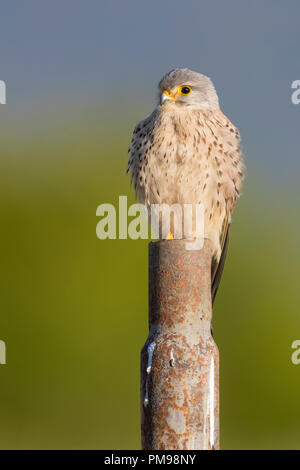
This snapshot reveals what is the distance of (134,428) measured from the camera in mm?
12117

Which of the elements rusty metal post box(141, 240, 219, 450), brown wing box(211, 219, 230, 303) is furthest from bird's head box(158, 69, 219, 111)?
rusty metal post box(141, 240, 219, 450)

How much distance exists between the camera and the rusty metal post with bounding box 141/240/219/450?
3.48 meters

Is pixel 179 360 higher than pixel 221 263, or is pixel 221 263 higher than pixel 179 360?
pixel 221 263

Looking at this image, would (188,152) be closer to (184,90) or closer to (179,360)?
(184,90)

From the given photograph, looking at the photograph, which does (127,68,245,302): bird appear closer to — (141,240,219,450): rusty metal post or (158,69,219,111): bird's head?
(158,69,219,111): bird's head

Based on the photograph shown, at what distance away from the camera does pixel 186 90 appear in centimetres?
606

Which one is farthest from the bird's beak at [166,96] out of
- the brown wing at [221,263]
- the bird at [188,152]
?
the brown wing at [221,263]

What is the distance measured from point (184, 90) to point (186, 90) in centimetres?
2

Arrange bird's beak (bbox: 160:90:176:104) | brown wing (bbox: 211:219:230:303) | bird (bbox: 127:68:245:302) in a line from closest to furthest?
1. bird (bbox: 127:68:245:302)
2. bird's beak (bbox: 160:90:176:104)
3. brown wing (bbox: 211:219:230:303)

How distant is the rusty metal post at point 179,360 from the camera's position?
348 centimetres

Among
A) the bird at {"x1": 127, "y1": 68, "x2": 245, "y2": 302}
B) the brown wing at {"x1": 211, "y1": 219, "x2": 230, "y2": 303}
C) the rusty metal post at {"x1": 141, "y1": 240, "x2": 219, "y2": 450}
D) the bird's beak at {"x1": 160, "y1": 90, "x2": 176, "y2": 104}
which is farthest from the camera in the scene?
the brown wing at {"x1": 211, "y1": 219, "x2": 230, "y2": 303}

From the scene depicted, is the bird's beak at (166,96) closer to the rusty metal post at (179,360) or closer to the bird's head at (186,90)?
the bird's head at (186,90)

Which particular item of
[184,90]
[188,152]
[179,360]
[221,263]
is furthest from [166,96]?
[179,360]
